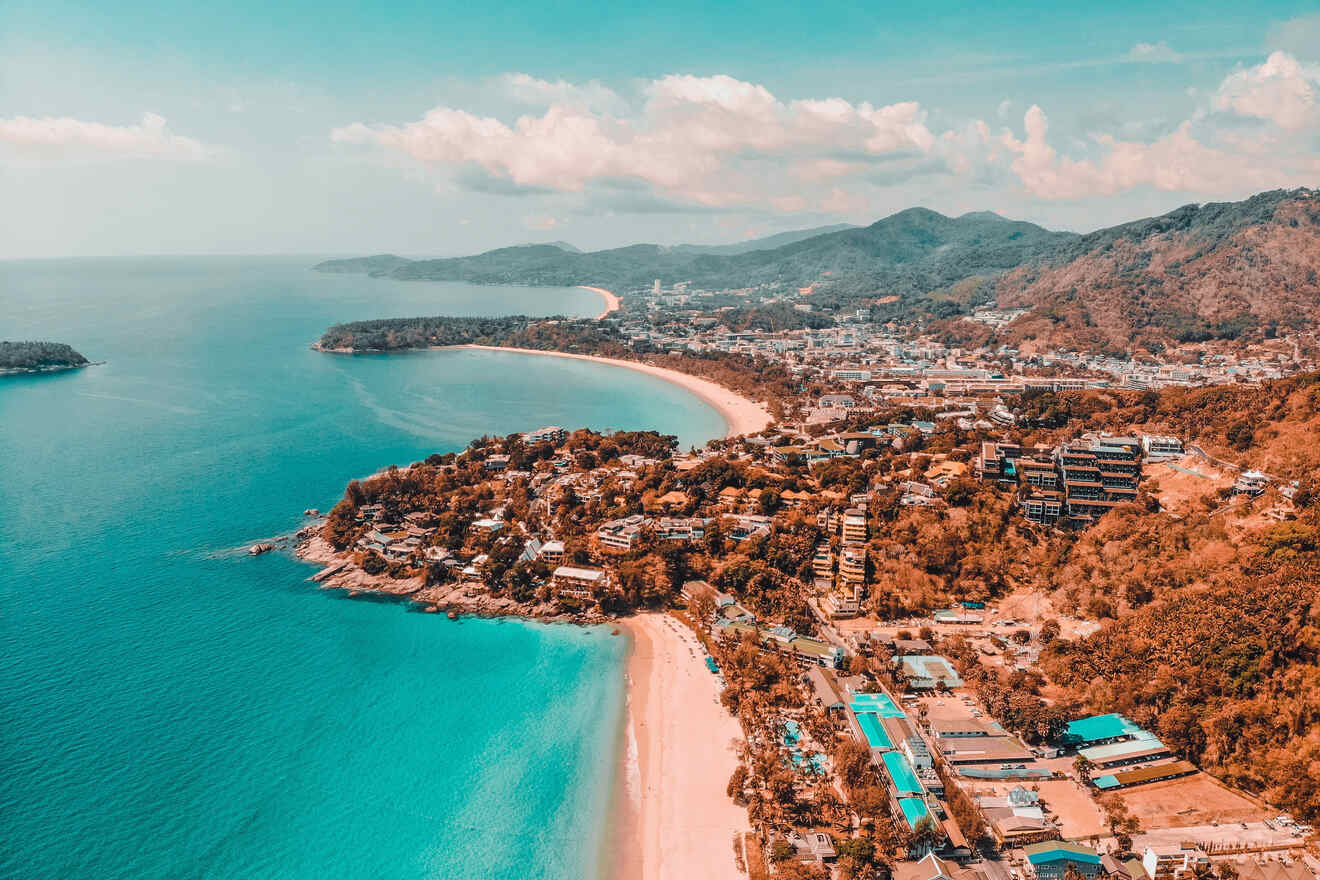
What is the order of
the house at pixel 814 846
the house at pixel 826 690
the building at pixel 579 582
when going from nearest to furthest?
the house at pixel 814 846
the house at pixel 826 690
the building at pixel 579 582

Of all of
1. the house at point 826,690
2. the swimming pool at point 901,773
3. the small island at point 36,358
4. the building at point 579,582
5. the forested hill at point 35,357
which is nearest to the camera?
the swimming pool at point 901,773

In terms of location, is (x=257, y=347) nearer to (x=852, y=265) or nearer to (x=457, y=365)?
(x=457, y=365)

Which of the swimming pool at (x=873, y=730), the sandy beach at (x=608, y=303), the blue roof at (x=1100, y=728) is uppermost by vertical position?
the sandy beach at (x=608, y=303)

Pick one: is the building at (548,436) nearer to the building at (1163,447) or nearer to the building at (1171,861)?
the building at (1163,447)

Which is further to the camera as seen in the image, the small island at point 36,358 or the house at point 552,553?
the small island at point 36,358

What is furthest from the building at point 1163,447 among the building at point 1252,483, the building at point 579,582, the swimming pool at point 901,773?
the building at point 579,582

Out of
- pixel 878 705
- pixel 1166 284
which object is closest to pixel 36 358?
pixel 878 705

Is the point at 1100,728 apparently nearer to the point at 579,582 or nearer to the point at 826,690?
the point at 826,690

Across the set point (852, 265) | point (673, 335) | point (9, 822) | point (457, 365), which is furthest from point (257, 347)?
point (852, 265)
